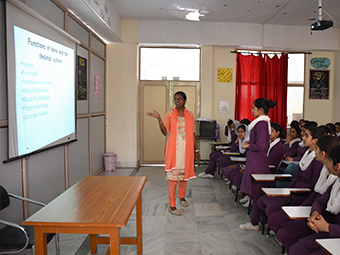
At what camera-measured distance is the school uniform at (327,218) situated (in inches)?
70.7

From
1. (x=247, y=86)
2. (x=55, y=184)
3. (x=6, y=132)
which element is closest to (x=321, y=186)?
(x=6, y=132)

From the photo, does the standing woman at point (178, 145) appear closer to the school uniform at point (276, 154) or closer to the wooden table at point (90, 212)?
the wooden table at point (90, 212)

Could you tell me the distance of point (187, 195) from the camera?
165 inches

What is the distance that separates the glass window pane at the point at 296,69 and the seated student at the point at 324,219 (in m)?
→ 5.19

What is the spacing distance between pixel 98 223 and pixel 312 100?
6.59 metres

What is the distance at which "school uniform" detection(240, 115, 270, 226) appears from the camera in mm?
2939

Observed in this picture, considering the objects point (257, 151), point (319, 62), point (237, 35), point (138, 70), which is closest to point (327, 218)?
point (257, 151)

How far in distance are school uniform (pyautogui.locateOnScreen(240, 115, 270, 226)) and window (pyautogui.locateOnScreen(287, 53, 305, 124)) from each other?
4.18 meters

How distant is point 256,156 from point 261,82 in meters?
3.88

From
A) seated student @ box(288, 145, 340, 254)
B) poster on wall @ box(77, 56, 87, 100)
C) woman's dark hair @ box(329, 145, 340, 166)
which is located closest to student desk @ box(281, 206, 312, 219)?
seated student @ box(288, 145, 340, 254)

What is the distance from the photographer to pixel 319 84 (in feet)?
21.6

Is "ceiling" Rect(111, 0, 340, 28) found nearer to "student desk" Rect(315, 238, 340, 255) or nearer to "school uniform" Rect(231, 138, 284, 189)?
"school uniform" Rect(231, 138, 284, 189)

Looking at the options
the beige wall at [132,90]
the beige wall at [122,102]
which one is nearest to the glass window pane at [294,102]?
the beige wall at [132,90]

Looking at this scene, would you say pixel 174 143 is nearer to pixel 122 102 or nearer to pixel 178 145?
pixel 178 145
